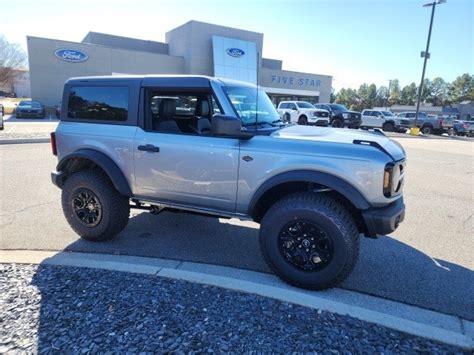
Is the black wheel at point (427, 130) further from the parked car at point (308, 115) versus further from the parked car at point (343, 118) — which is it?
the parked car at point (308, 115)

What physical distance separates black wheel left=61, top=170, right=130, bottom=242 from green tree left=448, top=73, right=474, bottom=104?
112473 mm

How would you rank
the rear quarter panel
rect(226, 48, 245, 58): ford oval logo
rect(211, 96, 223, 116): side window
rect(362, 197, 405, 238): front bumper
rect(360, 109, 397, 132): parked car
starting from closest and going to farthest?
1. rect(362, 197, 405, 238): front bumper
2. rect(211, 96, 223, 116): side window
3. the rear quarter panel
4. rect(360, 109, 397, 132): parked car
5. rect(226, 48, 245, 58): ford oval logo

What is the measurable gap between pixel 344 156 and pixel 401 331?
1.48 meters

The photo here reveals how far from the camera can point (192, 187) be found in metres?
3.76

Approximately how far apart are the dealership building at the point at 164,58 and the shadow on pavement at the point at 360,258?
1060 inches

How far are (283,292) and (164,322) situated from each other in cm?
110

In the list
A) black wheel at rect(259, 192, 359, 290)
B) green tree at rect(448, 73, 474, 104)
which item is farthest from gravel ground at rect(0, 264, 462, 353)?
green tree at rect(448, 73, 474, 104)

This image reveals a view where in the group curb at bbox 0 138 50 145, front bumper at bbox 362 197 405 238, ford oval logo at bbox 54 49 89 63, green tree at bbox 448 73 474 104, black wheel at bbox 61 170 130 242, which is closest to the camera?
front bumper at bbox 362 197 405 238

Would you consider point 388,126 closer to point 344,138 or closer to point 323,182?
point 344,138

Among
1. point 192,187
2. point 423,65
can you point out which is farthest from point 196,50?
point 192,187

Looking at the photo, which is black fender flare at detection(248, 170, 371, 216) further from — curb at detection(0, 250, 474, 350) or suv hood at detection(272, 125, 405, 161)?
curb at detection(0, 250, 474, 350)

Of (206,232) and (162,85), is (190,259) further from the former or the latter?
(162,85)

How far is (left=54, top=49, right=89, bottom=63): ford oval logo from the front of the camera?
30703 millimetres

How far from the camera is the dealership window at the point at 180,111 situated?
3973mm
